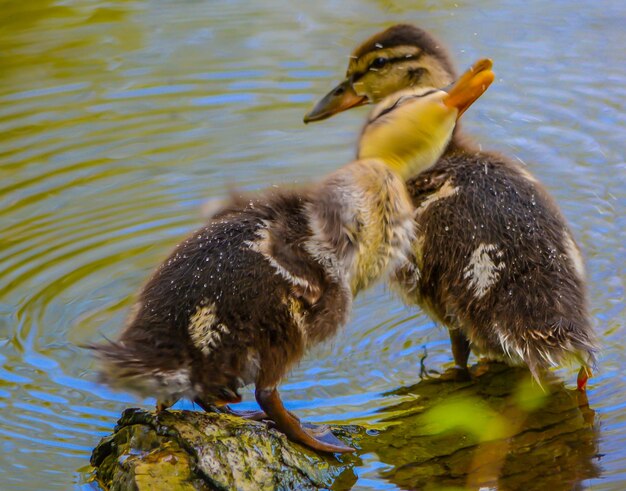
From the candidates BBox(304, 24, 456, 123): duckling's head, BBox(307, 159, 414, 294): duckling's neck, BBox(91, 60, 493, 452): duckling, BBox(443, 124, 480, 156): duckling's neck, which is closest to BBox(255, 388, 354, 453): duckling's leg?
BBox(91, 60, 493, 452): duckling

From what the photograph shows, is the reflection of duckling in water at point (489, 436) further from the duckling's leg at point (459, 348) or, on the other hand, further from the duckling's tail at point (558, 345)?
the duckling's tail at point (558, 345)

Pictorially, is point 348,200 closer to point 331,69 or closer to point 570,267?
point 570,267

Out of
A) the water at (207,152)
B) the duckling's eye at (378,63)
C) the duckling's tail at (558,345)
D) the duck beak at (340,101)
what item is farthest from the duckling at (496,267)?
the duck beak at (340,101)

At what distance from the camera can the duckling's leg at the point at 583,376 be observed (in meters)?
3.97

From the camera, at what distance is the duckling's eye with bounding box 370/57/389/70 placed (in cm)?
489

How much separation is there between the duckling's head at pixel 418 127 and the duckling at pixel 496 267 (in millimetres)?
114

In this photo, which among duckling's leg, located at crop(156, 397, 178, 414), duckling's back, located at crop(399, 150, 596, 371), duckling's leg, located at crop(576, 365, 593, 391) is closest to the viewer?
duckling's leg, located at crop(156, 397, 178, 414)

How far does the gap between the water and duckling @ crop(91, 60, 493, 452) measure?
16.2 inches

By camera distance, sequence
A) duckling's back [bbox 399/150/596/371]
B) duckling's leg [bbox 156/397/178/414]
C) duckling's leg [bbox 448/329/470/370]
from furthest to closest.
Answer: duckling's leg [bbox 448/329/470/370], duckling's back [bbox 399/150/596/371], duckling's leg [bbox 156/397/178/414]

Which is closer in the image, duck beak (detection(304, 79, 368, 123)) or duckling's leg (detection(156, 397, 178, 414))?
duckling's leg (detection(156, 397, 178, 414))

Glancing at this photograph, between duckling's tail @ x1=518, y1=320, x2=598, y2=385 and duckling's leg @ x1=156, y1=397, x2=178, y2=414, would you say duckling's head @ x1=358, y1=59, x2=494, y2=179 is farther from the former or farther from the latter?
duckling's leg @ x1=156, y1=397, x2=178, y2=414

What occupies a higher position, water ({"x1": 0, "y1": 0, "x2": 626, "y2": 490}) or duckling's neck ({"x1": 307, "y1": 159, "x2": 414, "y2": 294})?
duckling's neck ({"x1": 307, "y1": 159, "x2": 414, "y2": 294})

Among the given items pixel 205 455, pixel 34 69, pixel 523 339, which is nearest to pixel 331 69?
pixel 34 69

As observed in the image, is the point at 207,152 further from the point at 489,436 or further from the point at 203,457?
the point at 203,457
